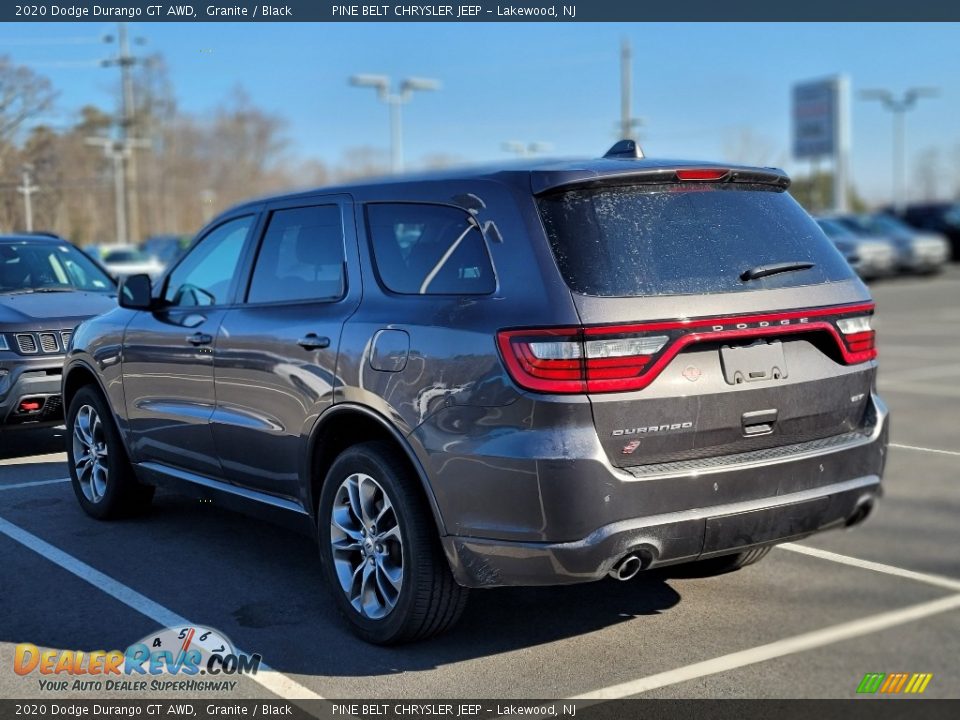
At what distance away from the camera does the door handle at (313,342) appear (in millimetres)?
4609

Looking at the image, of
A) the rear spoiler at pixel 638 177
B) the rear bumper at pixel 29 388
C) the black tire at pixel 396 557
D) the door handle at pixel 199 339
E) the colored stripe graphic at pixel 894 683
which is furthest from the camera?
the rear bumper at pixel 29 388

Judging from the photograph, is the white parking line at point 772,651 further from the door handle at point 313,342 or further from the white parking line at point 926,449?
the white parking line at point 926,449

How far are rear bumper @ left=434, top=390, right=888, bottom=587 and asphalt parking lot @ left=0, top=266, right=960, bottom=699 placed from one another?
0.42 metres

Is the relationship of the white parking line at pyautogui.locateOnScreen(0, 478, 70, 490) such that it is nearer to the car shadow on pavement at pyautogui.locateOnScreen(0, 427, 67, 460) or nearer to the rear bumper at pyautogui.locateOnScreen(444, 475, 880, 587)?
the car shadow on pavement at pyautogui.locateOnScreen(0, 427, 67, 460)

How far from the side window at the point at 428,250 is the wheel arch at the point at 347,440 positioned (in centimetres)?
52

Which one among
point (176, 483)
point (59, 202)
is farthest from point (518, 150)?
point (176, 483)

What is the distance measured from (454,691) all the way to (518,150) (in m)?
48.5

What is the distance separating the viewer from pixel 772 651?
4.15 metres

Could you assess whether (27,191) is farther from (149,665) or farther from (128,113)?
(128,113)

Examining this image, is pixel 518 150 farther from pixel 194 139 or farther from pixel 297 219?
pixel 297 219

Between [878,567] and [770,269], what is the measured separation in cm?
170

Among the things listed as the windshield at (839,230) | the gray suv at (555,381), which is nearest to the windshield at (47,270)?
the gray suv at (555,381)

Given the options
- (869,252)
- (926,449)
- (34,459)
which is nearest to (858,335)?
(926,449)

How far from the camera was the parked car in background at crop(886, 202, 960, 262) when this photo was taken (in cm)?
4072
